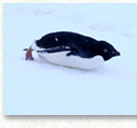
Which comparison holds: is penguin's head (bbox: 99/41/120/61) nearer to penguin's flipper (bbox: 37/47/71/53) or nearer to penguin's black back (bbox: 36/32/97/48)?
penguin's black back (bbox: 36/32/97/48)

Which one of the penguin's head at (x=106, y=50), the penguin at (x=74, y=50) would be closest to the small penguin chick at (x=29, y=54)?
the penguin at (x=74, y=50)

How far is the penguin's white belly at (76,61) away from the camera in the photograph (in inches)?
63.9

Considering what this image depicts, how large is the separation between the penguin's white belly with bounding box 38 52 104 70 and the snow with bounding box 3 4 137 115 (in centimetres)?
2

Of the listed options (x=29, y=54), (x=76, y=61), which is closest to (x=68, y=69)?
(x=76, y=61)

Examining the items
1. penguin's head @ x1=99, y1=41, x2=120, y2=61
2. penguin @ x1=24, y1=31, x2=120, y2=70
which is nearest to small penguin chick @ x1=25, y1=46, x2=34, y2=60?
penguin @ x1=24, y1=31, x2=120, y2=70

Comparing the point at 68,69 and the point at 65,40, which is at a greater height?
the point at 65,40

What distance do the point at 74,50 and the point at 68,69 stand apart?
0.34ft

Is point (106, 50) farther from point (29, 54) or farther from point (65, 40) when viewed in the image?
point (29, 54)

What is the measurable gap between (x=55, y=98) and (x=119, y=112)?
1.09 feet

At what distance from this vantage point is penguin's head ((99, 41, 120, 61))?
5.33 feet

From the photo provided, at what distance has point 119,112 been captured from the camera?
1617 mm

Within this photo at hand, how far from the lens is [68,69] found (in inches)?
63.8

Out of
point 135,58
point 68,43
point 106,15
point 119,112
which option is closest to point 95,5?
point 106,15

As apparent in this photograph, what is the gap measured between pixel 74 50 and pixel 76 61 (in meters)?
0.06
